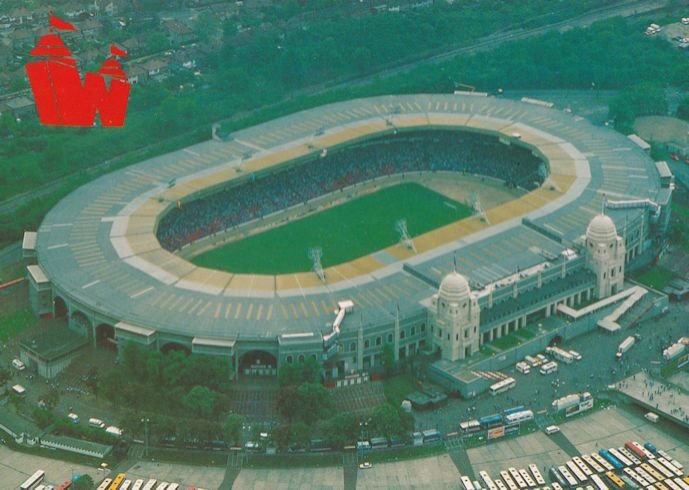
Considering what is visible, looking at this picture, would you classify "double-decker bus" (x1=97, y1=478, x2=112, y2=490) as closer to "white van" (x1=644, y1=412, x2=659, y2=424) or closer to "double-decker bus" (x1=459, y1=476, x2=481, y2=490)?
"double-decker bus" (x1=459, y1=476, x2=481, y2=490)

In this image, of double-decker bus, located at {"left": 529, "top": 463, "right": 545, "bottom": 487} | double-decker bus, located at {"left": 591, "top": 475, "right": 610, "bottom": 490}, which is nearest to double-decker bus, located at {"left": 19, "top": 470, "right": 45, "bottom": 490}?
double-decker bus, located at {"left": 529, "top": 463, "right": 545, "bottom": 487}

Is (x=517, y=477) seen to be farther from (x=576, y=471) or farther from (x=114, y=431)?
(x=114, y=431)

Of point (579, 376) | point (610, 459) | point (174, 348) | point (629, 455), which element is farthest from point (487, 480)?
point (174, 348)

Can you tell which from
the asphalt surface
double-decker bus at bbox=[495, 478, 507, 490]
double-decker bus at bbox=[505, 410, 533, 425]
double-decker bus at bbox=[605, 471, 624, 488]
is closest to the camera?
double-decker bus at bbox=[495, 478, 507, 490]

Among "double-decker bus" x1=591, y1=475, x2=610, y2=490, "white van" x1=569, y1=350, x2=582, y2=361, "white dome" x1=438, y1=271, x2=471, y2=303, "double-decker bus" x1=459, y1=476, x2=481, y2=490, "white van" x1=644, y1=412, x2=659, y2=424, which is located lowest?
"white van" x1=644, y1=412, x2=659, y2=424

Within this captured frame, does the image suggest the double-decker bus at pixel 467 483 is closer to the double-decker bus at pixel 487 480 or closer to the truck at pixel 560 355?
the double-decker bus at pixel 487 480

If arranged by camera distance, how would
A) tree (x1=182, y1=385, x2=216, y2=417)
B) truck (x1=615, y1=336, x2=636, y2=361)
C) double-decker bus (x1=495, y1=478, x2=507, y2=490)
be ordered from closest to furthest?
double-decker bus (x1=495, y1=478, x2=507, y2=490), tree (x1=182, y1=385, x2=216, y2=417), truck (x1=615, y1=336, x2=636, y2=361)

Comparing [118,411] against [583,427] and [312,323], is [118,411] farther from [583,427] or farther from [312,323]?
[583,427]
